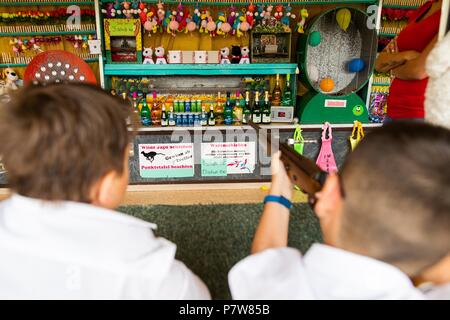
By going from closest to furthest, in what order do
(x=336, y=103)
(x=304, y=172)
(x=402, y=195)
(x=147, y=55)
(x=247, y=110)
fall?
(x=402, y=195)
(x=304, y=172)
(x=336, y=103)
(x=147, y=55)
(x=247, y=110)

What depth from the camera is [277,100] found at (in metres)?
3.18

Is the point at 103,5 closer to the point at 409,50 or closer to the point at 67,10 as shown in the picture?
the point at 67,10

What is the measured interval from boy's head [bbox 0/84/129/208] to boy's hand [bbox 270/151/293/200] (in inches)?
17.1

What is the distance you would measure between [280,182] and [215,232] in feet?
0.93

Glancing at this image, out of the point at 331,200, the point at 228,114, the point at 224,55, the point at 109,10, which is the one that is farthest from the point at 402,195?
the point at 109,10

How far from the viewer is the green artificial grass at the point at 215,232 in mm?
1008

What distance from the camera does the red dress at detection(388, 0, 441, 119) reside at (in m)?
1.36

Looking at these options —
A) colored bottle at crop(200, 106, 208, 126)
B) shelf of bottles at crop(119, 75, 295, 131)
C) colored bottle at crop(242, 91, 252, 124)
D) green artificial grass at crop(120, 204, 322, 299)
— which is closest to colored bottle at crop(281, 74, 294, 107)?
shelf of bottles at crop(119, 75, 295, 131)

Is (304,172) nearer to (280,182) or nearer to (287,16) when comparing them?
(280,182)

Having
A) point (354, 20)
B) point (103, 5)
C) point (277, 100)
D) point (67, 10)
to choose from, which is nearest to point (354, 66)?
point (354, 20)

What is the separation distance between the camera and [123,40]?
119 inches

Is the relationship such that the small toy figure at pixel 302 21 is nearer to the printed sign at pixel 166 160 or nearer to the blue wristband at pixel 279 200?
the printed sign at pixel 166 160

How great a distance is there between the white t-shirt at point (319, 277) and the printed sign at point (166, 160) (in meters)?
1.93

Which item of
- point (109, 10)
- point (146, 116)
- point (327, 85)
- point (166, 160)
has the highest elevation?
point (109, 10)
